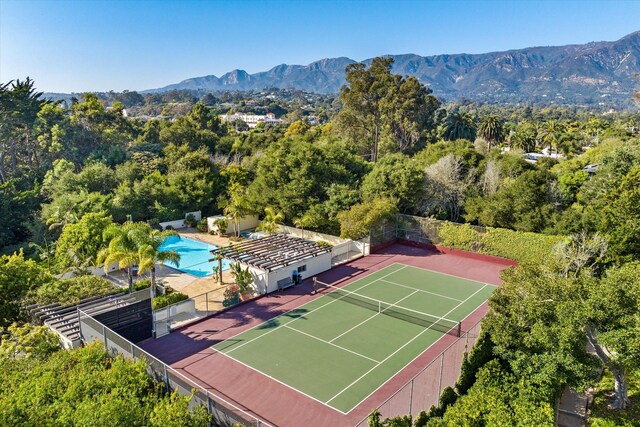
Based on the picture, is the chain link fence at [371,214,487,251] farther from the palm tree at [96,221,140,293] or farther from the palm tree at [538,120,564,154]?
the palm tree at [538,120,564,154]

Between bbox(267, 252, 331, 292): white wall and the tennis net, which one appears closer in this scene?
the tennis net

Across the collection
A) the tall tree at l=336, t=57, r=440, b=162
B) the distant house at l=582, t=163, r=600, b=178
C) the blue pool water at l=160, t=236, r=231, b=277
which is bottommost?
the blue pool water at l=160, t=236, r=231, b=277

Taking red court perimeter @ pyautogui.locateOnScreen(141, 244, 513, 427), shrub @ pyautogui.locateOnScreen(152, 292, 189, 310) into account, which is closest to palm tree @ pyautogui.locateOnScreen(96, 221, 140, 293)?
shrub @ pyautogui.locateOnScreen(152, 292, 189, 310)

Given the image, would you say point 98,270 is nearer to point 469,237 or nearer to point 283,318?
point 283,318

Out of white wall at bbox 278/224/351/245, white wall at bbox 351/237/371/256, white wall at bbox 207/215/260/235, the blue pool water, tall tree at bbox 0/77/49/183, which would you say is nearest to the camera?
the blue pool water

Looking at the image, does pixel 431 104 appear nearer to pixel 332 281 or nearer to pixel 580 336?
pixel 332 281

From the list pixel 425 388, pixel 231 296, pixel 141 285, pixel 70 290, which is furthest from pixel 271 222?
pixel 425 388
